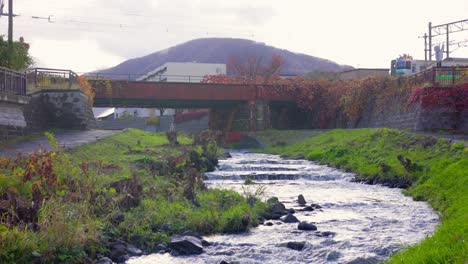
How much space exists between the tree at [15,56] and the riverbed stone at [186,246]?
20.2 m

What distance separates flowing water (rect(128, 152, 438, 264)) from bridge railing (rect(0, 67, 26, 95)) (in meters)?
10.2

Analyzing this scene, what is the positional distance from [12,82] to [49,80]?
8.21m

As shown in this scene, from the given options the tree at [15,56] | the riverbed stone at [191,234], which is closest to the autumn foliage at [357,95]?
the tree at [15,56]

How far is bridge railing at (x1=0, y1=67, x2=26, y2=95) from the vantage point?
23703 millimetres

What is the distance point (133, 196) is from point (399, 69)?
168 ft

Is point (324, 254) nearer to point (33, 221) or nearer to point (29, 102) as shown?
point (33, 221)

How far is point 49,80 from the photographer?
33.3 metres

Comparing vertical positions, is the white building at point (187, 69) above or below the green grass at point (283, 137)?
above

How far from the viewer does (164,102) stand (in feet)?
163

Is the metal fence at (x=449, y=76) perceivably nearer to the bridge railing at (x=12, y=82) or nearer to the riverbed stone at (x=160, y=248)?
the bridge railing at (x=12, y=82)

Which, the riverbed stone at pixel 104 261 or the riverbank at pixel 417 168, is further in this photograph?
the riverbed stone at pixel 104 261

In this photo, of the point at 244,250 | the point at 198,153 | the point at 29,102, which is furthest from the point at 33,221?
the point at 29,102

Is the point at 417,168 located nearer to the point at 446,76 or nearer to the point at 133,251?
the point at 133,251

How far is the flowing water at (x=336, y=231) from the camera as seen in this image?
9.87 meters
